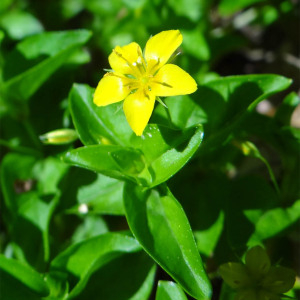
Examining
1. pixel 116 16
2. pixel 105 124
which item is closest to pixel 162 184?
pixel 105 124

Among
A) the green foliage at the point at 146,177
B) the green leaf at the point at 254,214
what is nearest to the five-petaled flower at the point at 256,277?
the green foliage at the point at 146,177

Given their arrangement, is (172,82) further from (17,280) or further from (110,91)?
(17,280)

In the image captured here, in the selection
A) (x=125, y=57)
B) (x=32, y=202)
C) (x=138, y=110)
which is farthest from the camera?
(x=32, y=202)

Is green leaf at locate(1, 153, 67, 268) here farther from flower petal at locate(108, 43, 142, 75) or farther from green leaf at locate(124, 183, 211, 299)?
flower petal at locate(108, 43, 142, 75)

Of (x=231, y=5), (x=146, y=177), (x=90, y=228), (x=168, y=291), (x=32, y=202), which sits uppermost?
(x=231, y=5)

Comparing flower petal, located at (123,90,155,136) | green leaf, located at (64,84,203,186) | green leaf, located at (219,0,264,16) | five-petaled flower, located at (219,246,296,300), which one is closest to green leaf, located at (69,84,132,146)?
green leaf, located at (64,84,203,186)

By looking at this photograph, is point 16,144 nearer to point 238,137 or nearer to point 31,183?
point 31,183

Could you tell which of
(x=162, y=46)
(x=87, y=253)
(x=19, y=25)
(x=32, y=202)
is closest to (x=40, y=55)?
(x=19, y=25)
